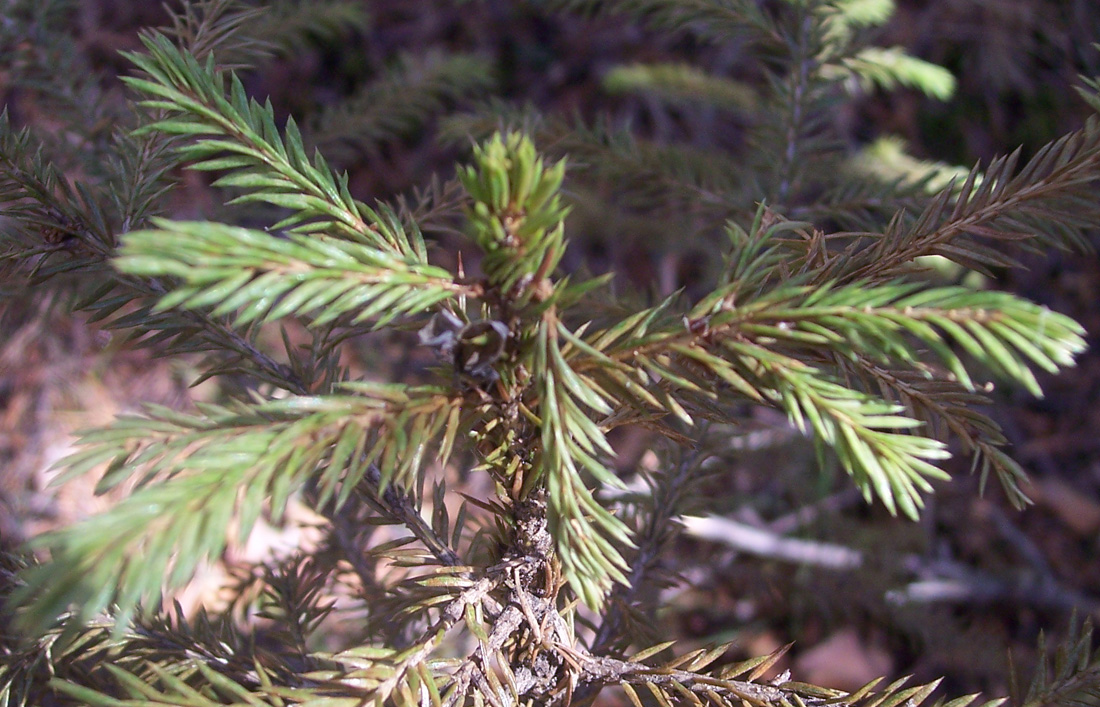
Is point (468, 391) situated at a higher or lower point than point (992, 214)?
lower

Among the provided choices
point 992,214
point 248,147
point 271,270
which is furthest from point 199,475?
point 992,214

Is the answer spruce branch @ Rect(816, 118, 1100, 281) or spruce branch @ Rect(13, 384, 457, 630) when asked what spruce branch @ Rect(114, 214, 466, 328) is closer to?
spruce branch @ Rect(13, 384, 457, 630)

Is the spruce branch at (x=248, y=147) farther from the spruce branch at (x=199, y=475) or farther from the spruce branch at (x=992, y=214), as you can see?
the spruce branch at (x=992, y=214)

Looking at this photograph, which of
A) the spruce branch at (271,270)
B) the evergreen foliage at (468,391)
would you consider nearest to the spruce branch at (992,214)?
the evergreen foliage at (468,391)

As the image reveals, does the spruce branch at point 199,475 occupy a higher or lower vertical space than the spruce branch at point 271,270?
lower

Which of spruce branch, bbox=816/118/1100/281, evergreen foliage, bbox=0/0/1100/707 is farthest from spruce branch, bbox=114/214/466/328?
spruce branch, bbox=816/118/1100/281

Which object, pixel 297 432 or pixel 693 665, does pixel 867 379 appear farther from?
pixel 297 432

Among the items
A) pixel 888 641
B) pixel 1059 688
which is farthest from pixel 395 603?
pixel 888 641

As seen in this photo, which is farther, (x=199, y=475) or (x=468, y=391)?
(x=468, y=391)

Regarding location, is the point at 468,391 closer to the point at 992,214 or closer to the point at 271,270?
the point at 271,270
